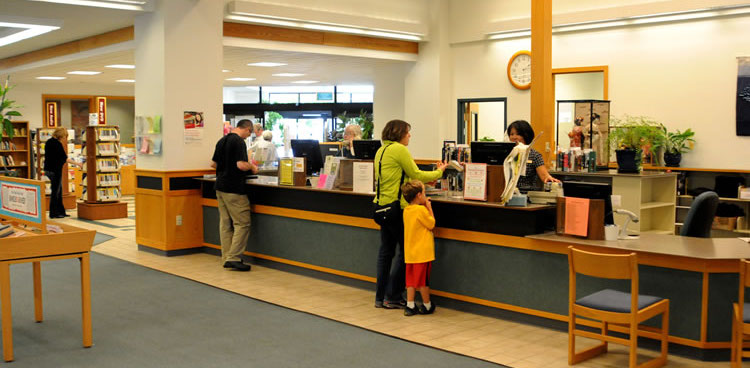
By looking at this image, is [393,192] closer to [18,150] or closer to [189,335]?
[189,335]

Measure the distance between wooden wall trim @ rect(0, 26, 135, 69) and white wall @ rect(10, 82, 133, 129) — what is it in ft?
13.1

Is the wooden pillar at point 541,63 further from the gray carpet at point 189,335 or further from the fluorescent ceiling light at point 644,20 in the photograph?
the gray carpet at point 189,335

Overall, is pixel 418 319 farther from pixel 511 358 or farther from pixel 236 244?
pixel 236 244

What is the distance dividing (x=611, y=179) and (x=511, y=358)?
4.00m

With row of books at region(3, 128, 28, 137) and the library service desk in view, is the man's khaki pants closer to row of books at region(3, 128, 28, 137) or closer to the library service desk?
the library service desk

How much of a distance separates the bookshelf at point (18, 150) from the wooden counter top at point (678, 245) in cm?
1299

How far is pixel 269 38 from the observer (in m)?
10.2

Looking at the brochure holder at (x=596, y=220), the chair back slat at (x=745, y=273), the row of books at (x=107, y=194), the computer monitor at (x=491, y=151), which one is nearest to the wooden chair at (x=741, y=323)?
the chair back slat at (x=745, y=273)

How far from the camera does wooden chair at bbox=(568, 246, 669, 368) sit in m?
4.25

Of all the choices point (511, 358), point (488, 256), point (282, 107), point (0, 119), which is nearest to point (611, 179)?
point (488, 256)

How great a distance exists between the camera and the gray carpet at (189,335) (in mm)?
4770

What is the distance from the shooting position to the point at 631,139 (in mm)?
8789

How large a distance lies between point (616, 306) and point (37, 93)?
61.3 feet

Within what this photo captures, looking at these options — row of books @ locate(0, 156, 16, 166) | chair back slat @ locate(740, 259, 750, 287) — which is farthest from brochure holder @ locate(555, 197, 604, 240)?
row of books @ locate(0, 156, 16, 166)
